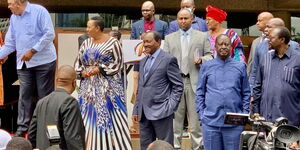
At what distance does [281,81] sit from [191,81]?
1784 millimetres

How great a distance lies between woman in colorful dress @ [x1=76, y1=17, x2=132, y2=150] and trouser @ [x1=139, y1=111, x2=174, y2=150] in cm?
51

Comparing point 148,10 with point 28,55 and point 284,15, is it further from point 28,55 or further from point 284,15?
point 284,15

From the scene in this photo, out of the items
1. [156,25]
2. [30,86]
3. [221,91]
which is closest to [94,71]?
[30,86]

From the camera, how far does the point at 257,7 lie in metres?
12.9

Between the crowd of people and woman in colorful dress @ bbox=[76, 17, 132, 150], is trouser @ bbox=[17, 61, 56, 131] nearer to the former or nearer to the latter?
the crowd of people

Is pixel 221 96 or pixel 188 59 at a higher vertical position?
pixel 188 59

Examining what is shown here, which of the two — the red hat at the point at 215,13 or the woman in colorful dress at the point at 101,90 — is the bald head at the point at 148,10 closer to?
the red hat at the point at 215,13

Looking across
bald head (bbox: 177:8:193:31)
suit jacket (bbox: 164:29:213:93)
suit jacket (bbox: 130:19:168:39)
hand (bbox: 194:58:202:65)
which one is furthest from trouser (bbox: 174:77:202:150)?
suit jacket (bbox: 130:19:168:39)

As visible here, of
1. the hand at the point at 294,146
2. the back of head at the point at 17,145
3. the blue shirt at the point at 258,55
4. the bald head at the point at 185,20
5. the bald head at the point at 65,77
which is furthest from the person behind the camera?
the bald head at the point at 185,20

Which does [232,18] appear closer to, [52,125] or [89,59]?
[89,59]

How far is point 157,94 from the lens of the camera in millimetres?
8273

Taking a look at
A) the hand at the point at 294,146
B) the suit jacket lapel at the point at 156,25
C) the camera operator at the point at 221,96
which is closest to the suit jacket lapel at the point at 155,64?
the camera operator at the point at 221,96

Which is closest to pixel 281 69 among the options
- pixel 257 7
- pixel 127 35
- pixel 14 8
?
pixel 14 8

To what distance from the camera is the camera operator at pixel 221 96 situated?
767 centimetres
